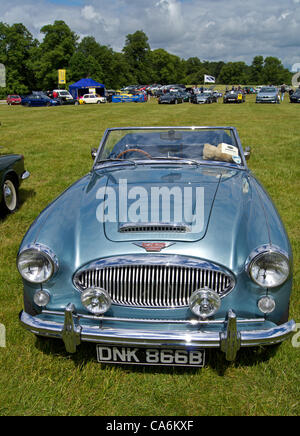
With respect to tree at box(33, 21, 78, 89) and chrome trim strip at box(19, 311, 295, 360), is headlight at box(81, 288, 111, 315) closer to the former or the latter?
chrome trim strip at box(19, 311, 295, 360)

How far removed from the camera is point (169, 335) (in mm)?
2162

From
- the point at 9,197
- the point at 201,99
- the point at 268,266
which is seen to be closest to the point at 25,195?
the point at 9,197

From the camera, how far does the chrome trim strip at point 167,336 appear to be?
215 centimetres

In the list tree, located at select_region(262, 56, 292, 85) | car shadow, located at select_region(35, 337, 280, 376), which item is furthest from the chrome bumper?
tree, located at select_region(262, 56, 292, 85)

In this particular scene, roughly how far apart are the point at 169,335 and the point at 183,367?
59 cm

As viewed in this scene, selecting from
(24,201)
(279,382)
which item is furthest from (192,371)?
(24,201)

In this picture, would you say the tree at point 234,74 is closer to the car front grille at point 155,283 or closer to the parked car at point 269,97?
the parked car at point 269,97

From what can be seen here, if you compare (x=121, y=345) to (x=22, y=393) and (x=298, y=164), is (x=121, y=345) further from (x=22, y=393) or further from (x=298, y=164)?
(x=298, y=164)

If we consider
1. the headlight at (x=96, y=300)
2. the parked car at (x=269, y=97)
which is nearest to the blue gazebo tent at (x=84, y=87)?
the parked car at (x=269, y=97)

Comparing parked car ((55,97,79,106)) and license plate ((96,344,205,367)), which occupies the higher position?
parked car ((55,97,79,106))

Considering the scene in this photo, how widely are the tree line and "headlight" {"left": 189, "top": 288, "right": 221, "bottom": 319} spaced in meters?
62.8

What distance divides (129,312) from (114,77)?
77.0m

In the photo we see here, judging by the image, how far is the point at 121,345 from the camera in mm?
2217

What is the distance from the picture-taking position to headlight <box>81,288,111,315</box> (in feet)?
7.36
